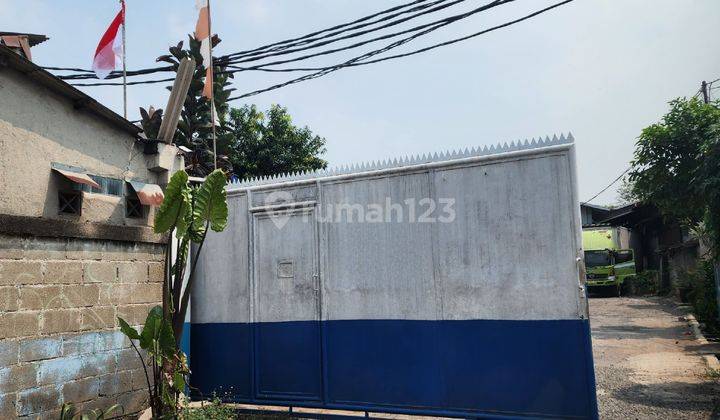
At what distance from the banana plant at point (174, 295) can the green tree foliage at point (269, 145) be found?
1256 cm

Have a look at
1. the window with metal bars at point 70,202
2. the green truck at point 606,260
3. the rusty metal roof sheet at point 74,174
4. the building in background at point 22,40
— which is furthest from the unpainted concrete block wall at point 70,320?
the green truck at point 606,260

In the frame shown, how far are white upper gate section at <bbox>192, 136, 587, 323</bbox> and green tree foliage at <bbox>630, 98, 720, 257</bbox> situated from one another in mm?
3969

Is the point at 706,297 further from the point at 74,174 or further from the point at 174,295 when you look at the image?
the point at 74,174

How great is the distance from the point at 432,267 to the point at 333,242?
133 centimetres

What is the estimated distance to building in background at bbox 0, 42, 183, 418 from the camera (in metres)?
5.21

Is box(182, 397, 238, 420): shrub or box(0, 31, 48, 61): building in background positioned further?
box(0, 31, 48, 61): building in background

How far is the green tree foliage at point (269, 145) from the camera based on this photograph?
18.7 meters

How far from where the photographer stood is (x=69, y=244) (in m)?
5.80

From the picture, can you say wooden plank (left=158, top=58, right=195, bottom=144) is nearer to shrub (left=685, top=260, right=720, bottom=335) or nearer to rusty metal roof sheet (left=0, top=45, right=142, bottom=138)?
rusty metal roof sheet (left=0, top=45, right=142, bottom=138)

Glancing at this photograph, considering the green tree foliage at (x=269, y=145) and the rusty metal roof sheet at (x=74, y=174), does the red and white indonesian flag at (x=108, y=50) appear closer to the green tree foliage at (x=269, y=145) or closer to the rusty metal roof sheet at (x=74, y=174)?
the rusty metal roof sheet at (x=74, y=174)

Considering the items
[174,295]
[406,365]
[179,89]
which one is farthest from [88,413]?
[179,89]

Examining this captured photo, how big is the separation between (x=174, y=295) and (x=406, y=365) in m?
2.91

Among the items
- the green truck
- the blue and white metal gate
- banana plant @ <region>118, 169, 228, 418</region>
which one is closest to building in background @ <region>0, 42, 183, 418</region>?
banana plant @ <region>118, 169, 228, 418</region>

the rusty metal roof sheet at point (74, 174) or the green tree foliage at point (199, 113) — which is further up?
the green tree foliage at point (199, 113)
